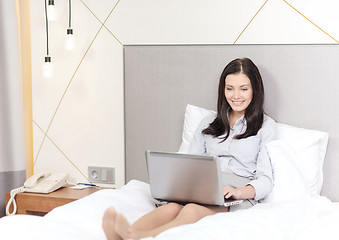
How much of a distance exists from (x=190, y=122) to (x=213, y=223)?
101 centimetres

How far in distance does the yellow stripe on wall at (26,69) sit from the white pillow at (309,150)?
1625 mm

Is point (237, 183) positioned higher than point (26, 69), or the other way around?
point (26, 69)

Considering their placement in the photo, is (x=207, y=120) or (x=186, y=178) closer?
(x=186, y=178)

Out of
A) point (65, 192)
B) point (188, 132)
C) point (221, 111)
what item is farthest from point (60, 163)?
point (221, 111)

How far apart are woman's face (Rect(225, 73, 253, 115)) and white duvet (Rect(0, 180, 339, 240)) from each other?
53 centimetres

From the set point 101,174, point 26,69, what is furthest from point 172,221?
point 26,69

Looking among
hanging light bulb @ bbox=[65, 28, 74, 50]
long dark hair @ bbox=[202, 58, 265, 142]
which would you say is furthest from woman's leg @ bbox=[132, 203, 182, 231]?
hanging light bulb @ bbox=[65, 28, 74, 50]

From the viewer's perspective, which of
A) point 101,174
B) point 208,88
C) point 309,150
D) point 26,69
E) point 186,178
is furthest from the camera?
point 26,69

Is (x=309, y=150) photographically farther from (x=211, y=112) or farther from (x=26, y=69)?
(x=26, y=69)

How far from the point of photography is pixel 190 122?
252 cm

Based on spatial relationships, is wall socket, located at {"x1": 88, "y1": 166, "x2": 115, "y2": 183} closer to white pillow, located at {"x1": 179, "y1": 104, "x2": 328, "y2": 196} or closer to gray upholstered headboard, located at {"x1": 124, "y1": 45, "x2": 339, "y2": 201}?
gray upholstered headboard, located at {"x1": 124, "y1": 45, "x2": 339, "y2": 201}

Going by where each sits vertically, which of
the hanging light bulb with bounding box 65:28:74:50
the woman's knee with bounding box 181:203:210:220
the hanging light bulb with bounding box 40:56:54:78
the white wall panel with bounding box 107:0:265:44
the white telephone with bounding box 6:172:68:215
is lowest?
the white telephone with bounding box 6:172:68:215

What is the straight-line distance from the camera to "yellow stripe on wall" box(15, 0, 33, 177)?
9.78 ft

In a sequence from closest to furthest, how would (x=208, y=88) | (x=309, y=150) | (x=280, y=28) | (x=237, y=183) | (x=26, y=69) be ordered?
(x=237, y=183), (x=309, y=150), (x=280, y=28), (x=208, y=88), (x=26, y=69)
